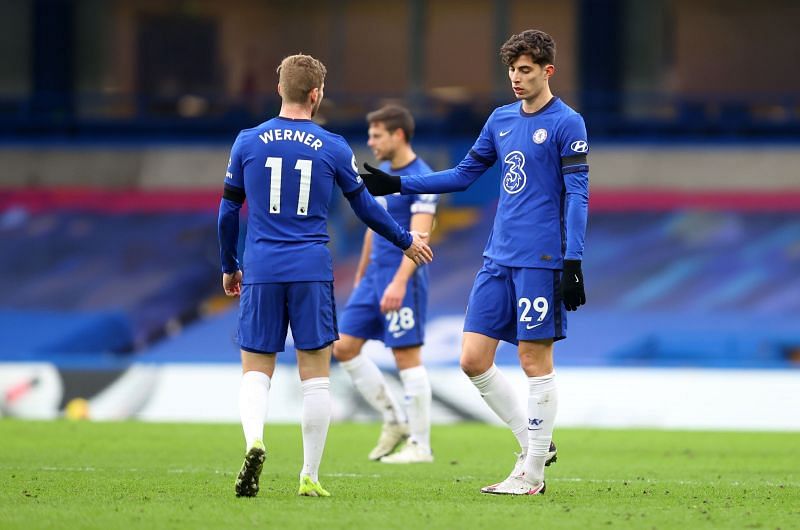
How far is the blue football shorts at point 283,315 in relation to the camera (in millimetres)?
6434

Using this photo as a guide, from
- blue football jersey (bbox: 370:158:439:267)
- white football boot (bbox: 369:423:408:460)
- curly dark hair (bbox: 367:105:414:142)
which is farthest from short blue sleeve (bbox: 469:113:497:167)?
white football boot (bbox: 369:423:408:460)

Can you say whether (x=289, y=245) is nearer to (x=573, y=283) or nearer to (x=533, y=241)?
(x=533, y=241)

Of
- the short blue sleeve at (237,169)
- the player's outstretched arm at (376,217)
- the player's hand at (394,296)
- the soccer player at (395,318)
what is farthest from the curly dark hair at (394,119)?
the short blue sleeve at (237,169)

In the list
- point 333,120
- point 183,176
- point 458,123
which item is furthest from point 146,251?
point 458,123

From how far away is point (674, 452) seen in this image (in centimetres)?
1041

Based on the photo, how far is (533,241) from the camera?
679 cm

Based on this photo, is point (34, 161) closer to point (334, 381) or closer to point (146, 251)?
point (146, 251)

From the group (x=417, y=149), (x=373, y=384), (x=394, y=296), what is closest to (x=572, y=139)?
(x=394, y=296)

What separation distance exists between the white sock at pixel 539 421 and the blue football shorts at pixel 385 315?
2.45m

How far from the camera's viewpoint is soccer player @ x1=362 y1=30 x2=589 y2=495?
6.73 metres

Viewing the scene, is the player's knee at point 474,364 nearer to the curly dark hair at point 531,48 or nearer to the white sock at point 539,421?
the white sock at point 539,421

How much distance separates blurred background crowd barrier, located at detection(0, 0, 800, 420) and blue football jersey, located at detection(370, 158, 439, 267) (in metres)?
8.83

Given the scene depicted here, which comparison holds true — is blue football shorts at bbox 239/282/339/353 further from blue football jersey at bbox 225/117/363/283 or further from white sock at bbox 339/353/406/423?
white sock at bbox 339/353/406/423

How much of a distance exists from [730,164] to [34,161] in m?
10.9
